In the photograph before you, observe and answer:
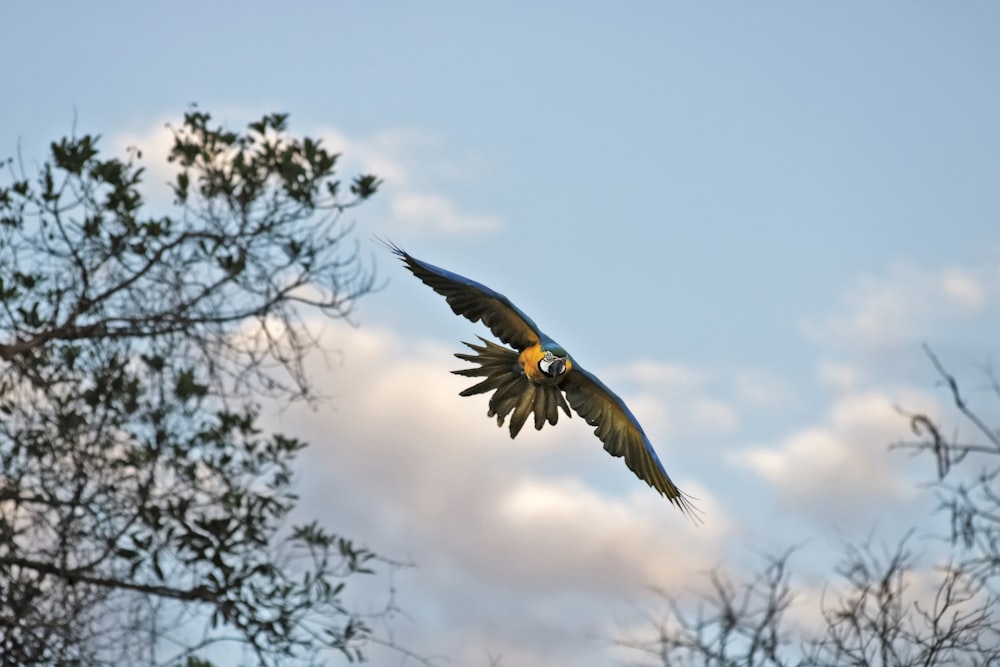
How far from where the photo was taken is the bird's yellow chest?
18.9 ft

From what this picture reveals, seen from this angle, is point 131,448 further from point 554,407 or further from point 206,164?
point 554,407

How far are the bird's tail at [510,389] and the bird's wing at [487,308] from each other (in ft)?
0.24

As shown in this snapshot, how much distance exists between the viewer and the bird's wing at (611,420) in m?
6.14

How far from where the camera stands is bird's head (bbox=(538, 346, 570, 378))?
18.8ft

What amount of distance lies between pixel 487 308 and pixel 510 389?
1.26 ft

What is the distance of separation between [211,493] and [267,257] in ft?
5.75

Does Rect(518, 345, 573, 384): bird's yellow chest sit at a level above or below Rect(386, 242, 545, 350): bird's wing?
below

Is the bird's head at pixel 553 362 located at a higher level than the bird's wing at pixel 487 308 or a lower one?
lower

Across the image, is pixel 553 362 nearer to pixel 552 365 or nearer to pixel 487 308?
pixel 552 365

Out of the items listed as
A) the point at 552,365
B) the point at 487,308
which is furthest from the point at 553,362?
the point at 487,308

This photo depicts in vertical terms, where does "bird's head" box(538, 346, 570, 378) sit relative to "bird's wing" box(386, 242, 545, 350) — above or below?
below

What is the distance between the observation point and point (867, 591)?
328 inches

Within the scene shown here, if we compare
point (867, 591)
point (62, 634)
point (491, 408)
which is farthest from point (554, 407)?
point (62, 634)

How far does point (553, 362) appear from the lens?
18.8 feet
